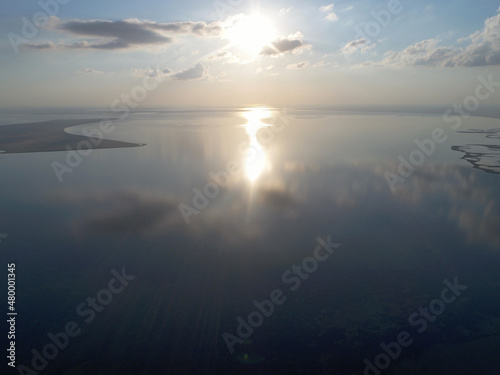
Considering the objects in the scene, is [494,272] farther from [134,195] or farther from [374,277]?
[134,195]

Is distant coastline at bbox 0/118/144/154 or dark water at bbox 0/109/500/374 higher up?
distant coastline at bbox 0/118/144/154

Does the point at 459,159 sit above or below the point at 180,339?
above

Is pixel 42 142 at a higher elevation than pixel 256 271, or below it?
higher

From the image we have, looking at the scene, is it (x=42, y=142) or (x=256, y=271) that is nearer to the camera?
(x=256, y=271)

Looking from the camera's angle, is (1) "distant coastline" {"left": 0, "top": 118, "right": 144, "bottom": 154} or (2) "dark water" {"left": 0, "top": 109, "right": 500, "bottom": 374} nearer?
(2) "dark water" {"left": 0, "top": 109, "right": 500, "bottom": 374}

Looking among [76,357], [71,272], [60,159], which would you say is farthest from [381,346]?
[60,159]

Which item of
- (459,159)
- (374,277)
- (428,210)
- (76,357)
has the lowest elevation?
(76,357)

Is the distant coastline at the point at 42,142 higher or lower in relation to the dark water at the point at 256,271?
higher

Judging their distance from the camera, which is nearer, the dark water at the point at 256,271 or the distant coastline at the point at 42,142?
the dark water at the point at 256,271
